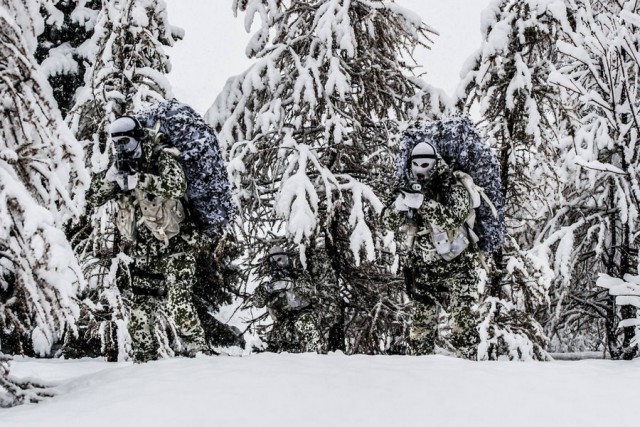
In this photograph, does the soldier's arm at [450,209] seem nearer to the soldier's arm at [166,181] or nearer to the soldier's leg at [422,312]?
the soldier's leg at [422,312]

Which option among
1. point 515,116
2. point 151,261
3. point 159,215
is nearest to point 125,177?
point 159,215

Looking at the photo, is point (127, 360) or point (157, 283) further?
point (127, 360)

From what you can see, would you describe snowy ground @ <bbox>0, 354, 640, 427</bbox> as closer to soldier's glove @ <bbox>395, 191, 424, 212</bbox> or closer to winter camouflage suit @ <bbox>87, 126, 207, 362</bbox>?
winter camouflage suit @ <bbox>87, 126, 207, 362</bbox>

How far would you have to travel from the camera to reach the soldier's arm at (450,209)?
538cm

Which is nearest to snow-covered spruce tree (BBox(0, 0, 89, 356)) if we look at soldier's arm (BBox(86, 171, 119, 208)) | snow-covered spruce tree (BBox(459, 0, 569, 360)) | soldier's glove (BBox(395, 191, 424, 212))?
soldier's arm (BBox(86, 171, 119, 208))

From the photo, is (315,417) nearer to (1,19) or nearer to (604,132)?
(1,19)

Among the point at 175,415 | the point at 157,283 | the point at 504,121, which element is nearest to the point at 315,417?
the point at 175,415

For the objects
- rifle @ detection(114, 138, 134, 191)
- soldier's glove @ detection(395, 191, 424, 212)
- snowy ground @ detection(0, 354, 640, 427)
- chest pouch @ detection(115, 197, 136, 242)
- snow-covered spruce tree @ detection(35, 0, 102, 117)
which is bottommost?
snowy ground @ detection(0, 354, 640, 427)

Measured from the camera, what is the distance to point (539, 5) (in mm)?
8281

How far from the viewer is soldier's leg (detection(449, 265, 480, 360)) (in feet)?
18.6

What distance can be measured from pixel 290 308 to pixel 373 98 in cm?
353

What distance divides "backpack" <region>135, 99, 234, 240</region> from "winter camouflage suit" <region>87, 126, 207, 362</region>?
0.14 meters

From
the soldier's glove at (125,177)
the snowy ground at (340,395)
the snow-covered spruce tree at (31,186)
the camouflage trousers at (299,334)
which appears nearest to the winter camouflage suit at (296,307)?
the camouflage trousers at (299,334)

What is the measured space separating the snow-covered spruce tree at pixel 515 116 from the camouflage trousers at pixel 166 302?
14.1 feet
